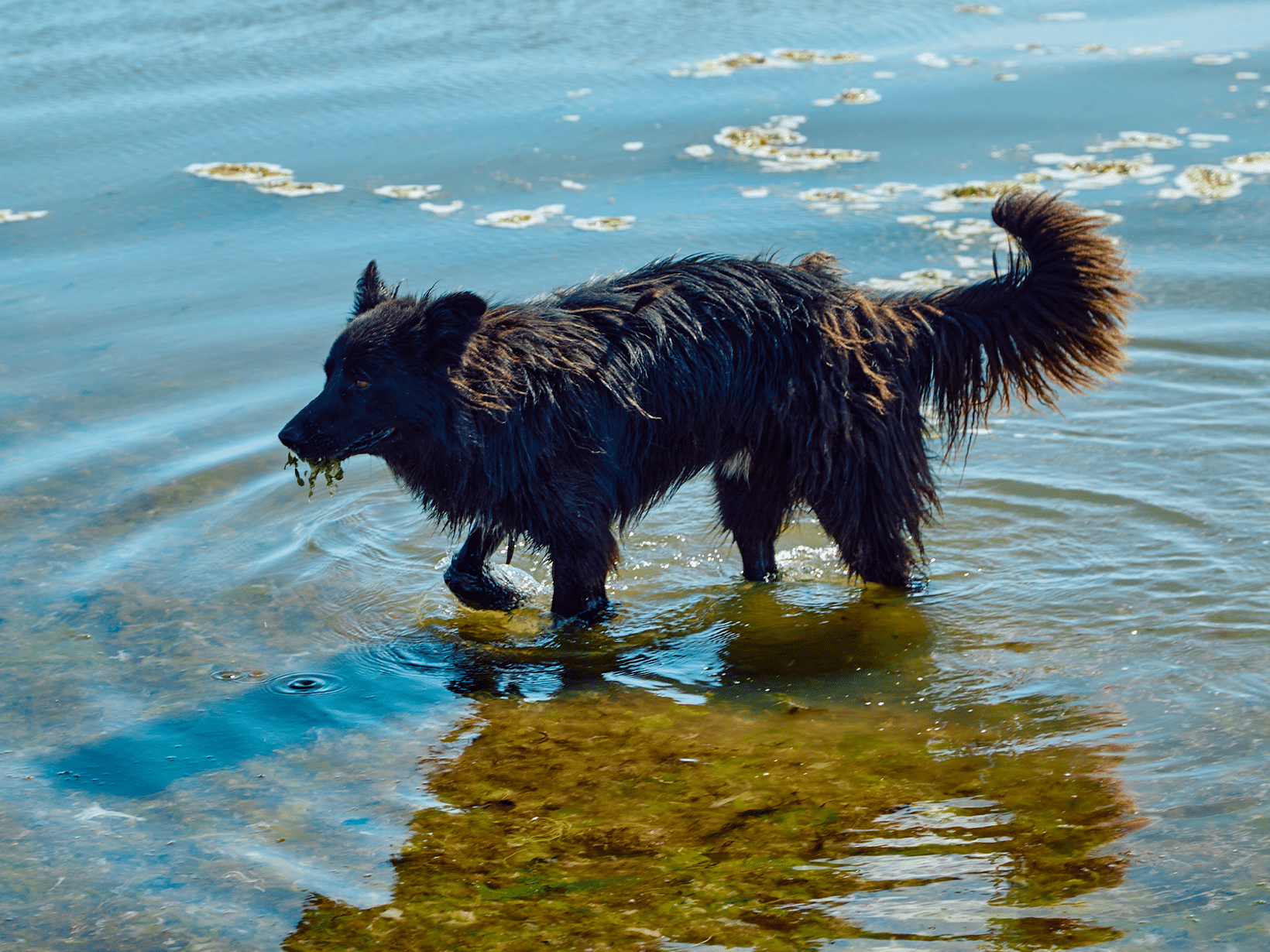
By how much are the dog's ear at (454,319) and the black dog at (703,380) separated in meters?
0.05

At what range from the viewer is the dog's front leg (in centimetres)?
571

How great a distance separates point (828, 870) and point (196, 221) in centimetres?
762

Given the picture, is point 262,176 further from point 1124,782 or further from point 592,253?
point 1124,782

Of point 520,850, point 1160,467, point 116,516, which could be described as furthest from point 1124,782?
point 116,516

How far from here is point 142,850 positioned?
13.7ft

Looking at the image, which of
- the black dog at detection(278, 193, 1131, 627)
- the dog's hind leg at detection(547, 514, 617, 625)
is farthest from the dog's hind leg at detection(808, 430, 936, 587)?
the dog's hind leg at detection(547, 514, 617, 625)

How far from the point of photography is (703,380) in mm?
5406

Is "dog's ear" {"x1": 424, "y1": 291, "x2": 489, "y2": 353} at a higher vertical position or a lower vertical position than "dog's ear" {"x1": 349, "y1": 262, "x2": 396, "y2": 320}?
lower

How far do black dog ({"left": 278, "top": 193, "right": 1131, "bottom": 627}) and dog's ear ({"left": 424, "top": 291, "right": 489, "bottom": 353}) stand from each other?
1.8 inches

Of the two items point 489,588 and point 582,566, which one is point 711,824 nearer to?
point 582,566

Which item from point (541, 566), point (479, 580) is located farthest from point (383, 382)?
point (541, 566)

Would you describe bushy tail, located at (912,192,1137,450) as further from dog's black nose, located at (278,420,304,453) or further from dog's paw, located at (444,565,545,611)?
dog's black nose, located at (278,420,304,453)

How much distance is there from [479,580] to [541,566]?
30.9 inches

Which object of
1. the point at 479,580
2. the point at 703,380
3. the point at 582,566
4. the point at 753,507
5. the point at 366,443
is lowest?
the point at 479,580
